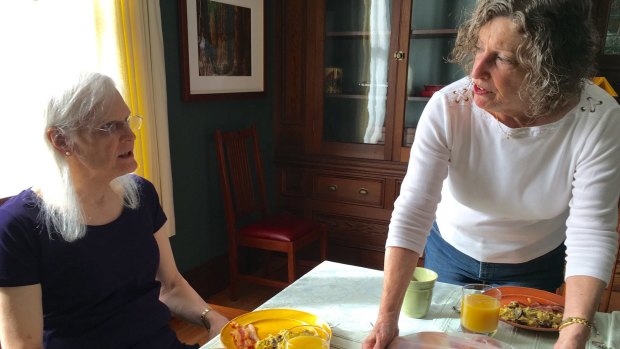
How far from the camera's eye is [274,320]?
3.65 ft

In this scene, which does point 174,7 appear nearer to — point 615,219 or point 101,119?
point 101,119

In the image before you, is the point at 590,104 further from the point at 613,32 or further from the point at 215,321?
the point at 613,32

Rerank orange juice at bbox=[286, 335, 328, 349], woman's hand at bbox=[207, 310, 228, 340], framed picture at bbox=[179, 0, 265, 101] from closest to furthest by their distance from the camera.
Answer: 1. orange juice at bbox=[286, 335, 328, 349]
2. woman's hand at bbox=[207, 310, 228, 340]
3. framed picture at bbox=[179, 0, 265, 101]

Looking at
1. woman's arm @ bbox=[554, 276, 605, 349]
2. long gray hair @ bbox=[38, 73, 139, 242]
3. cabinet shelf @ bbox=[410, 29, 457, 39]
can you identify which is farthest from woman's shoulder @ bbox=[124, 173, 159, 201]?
cabinet shelf @ bbox=[410, 29, 457, 39]

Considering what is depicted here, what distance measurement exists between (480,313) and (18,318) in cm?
102

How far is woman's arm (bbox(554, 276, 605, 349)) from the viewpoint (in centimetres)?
92

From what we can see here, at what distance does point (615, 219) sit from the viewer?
107cm

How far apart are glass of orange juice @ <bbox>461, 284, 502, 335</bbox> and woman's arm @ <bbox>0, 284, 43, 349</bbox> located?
965 mm

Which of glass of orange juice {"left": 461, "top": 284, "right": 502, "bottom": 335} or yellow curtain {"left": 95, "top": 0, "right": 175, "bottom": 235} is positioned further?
yellow curtain {"left": 95, "top": 0, "right": 175, "bottom": 235}

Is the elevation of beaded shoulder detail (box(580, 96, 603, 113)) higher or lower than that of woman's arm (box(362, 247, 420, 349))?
higher

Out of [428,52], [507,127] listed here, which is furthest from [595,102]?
[428,52]

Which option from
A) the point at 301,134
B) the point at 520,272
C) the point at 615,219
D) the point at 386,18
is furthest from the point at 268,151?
the point at 615,219

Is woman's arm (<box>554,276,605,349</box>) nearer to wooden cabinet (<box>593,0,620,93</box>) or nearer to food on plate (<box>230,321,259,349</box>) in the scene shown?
food on plate (<box>230,321,259,349</box>)

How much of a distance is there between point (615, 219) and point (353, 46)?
7.30 ft
